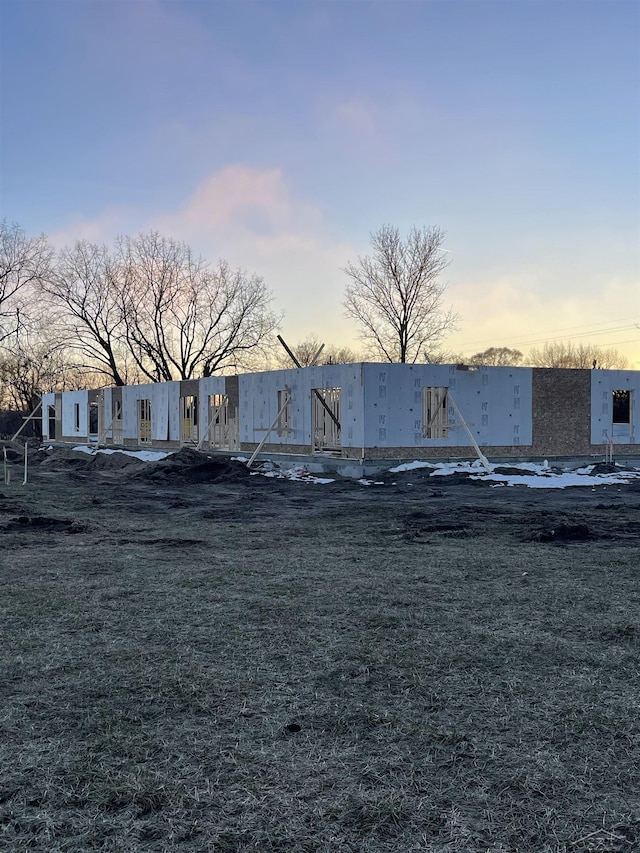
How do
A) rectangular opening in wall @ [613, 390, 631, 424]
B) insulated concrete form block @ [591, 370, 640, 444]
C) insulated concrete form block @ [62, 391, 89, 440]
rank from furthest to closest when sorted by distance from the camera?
insulated concrete form block @ [62, 391, 89, 440] → rectangular opening in wall @ [613, 390, 631, 424] → insulated concrete form block @ [591, 370, 640, 444]

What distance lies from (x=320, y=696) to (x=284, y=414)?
18.4 metres

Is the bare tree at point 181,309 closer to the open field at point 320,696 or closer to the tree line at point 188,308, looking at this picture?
the tree line at point 188,308

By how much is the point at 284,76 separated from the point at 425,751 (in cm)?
1377

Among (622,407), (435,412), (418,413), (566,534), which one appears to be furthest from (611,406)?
(566,534)

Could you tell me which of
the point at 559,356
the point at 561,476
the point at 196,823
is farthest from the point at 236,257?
the point at 196,823

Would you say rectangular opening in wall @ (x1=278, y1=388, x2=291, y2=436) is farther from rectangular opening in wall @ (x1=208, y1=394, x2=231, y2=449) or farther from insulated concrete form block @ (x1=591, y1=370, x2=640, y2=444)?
insulated concrete form block @ (x1=591, y1=370, x2=640, y2=444)

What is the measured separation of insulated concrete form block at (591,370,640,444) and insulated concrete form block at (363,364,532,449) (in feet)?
8.74

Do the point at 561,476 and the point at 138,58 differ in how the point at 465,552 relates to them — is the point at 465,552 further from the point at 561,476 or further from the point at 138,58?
the point at 138,58

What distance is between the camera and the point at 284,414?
2172 cm

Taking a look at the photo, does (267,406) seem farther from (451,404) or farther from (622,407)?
(622,407)

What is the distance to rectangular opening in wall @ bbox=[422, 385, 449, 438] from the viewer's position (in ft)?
62.6

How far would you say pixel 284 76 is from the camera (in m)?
13.6

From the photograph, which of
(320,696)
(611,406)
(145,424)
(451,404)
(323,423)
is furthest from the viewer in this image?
(145,424)

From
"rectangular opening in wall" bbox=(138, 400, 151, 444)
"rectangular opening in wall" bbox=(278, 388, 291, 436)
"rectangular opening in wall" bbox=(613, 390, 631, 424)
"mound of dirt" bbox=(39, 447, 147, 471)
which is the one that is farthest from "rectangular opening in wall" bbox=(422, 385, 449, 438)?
"rectangular opening in wall" bbox=(138, 400, 151, 444)
